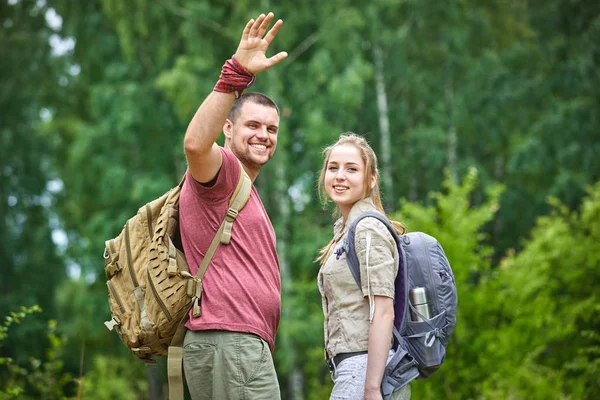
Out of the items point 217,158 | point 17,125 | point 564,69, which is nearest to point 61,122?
point 17,125

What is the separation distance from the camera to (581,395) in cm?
984

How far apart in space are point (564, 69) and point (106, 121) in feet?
33.8

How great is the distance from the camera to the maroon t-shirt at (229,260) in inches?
127

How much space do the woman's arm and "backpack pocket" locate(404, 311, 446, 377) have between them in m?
0.13

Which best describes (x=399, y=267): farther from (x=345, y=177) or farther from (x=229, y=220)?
(x=229, y=220)

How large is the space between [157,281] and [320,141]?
13.3 meters

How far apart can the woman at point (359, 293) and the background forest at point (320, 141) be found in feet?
23.8

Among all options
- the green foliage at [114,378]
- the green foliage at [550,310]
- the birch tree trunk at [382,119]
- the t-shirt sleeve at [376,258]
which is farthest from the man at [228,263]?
the birch tree trunk at [382,119]

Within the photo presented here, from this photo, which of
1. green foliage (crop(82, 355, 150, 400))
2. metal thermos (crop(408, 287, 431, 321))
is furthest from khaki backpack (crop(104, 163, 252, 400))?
green foliage (crop(82, 355, 150, 400))

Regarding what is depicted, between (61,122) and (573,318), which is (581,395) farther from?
(61,122)

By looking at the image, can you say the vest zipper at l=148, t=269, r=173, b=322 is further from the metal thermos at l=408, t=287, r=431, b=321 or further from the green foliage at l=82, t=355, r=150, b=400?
the green foliage at l=82, t=355, r=150, b=400

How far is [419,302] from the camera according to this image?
11.0 feet

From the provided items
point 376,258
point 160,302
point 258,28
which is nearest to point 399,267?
point 376,258

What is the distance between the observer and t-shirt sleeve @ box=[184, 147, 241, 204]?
3.22 metres
